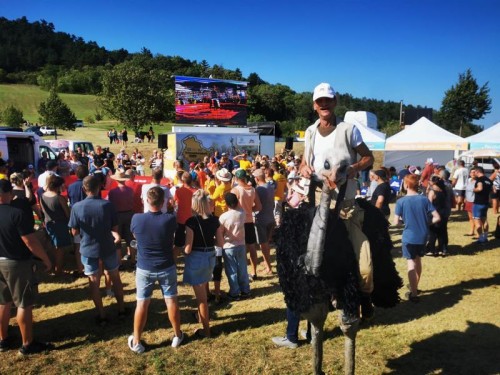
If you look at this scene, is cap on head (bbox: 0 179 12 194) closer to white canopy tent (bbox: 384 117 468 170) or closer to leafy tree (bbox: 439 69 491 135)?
white canopy tent (bbox: 384 117 468 170)

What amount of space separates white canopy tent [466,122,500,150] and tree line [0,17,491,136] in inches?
608

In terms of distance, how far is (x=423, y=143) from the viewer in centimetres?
1784

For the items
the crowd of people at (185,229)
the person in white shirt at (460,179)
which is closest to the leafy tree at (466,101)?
the person in white shirt at (460,179)

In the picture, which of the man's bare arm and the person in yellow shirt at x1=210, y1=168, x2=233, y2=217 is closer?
the man's bare arm

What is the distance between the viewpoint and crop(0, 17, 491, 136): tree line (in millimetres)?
38719

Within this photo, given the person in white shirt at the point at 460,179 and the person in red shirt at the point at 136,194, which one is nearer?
the person in red shirt at the point at 136,194

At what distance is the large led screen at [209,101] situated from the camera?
91.7 ft

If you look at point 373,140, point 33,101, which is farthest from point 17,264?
point 33,101

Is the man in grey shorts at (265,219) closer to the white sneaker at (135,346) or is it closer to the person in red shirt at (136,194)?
the person in red shirt at (136,194)

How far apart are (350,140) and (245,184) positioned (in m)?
3.61

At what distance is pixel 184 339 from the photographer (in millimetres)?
4613

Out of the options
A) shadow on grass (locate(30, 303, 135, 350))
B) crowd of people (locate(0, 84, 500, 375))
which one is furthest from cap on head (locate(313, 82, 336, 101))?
shadow on grass (locate(30, 303, 135, 350))

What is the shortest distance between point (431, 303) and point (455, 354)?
156cm

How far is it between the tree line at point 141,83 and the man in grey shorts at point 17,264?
3.56 meters
